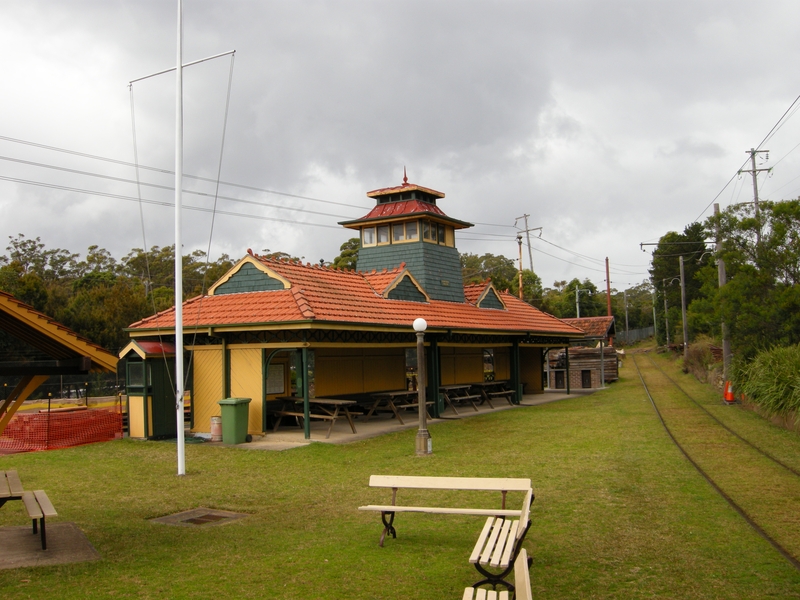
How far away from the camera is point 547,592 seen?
19.3ft

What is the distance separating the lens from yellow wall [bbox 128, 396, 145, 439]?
16766mm

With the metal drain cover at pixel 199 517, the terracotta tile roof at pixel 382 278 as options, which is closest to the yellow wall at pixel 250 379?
the terracotta tile roof at pixel 382 278

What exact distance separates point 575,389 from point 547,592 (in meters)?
28.8

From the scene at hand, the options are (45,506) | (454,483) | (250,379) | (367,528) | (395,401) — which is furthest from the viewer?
(395,401)

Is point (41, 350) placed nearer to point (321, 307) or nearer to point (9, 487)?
point (9, 487)

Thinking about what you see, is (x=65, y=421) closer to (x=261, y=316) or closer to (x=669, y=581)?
(x=261, y=316)

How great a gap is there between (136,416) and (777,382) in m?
15.6

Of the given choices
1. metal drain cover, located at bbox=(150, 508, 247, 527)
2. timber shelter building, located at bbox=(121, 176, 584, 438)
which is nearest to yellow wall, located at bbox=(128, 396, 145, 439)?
timber shelter building, located at bbox=(121, 176, 584, 438)

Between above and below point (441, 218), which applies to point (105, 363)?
below

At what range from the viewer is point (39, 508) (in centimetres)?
727

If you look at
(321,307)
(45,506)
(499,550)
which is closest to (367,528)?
(499,550)

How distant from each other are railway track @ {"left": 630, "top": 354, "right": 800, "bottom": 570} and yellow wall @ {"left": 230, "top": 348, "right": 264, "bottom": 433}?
928 cm

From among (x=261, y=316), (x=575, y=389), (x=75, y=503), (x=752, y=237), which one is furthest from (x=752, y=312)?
(x=75, y=503)

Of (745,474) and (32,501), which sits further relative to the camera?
(745,474)
